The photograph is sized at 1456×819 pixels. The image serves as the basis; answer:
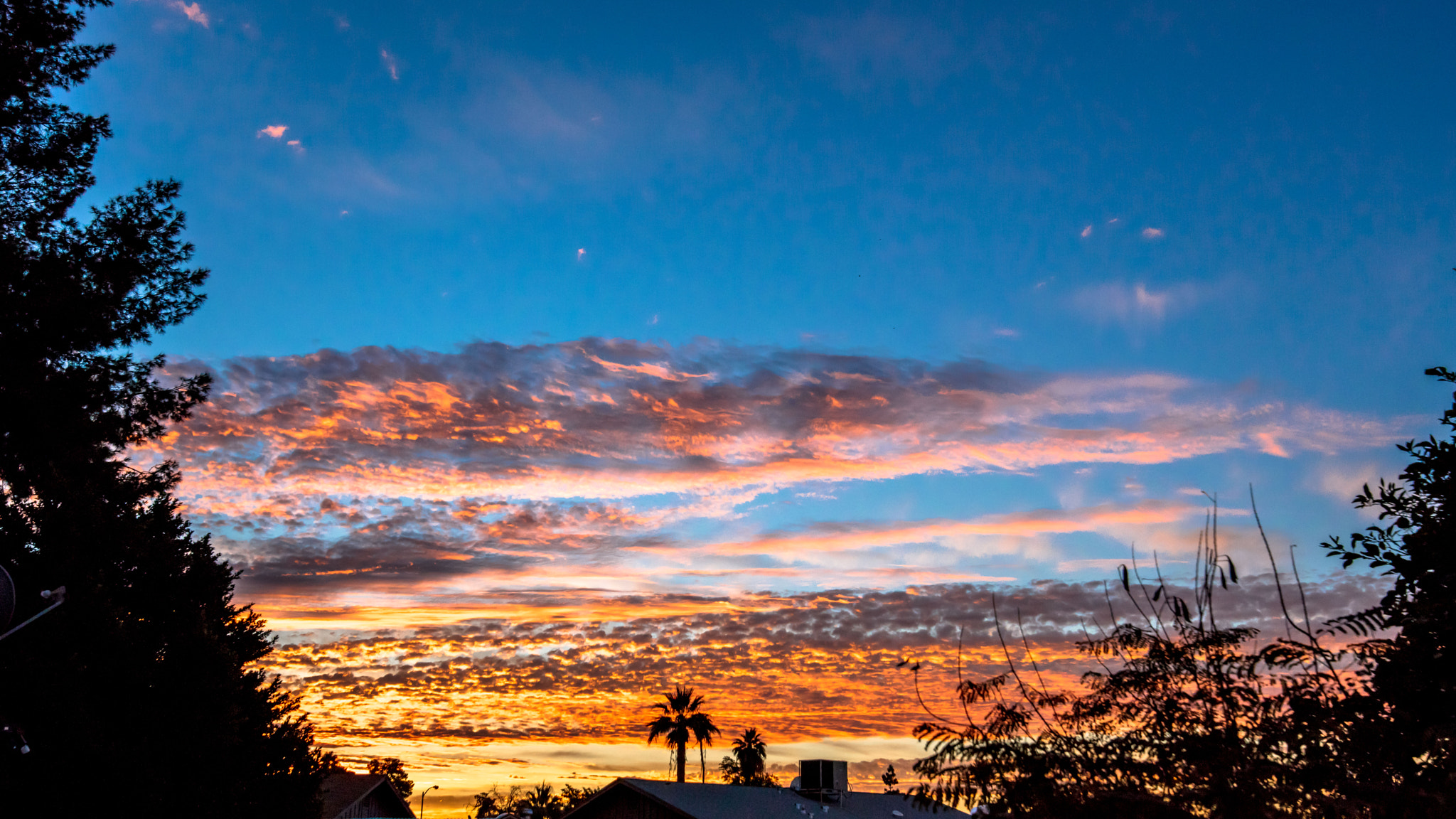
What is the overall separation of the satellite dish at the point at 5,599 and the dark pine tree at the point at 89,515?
8496 millimetres

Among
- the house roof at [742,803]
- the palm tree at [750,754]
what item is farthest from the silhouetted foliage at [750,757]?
the house roof at [742,803]

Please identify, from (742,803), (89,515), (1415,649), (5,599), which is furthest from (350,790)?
(1415,649)

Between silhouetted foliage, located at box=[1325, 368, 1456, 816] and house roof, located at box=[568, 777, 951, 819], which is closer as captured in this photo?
silhouetted foliage, located at box=[1325, 368, 1456, 816]

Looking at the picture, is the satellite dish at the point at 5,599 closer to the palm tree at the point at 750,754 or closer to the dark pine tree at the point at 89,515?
the dark pine tree at the point at 89,515

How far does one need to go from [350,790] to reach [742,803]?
26109 mm

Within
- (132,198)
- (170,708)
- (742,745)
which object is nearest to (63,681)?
(170,708)

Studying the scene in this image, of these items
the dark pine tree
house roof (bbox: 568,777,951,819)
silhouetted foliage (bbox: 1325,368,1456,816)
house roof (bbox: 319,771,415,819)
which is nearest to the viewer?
silhouetted foliage (bbox: 1325,368,1456,816)

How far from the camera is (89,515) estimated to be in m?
24.8

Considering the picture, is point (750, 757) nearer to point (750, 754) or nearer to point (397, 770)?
point (750, 754)

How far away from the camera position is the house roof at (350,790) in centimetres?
4644

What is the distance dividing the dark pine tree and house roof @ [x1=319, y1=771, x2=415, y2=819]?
20365 millimetres

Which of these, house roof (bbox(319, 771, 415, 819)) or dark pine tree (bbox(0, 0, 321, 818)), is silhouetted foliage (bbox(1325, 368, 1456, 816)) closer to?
dark pine tree (bbox(0, 0, 321, 818))

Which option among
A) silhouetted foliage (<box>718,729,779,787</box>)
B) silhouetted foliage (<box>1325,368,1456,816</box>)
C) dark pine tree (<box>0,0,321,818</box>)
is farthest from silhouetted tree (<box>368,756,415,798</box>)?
silhouetted foliage (<box>1325,368,1456,816</box>)

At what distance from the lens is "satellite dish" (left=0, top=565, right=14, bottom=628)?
12367mm
